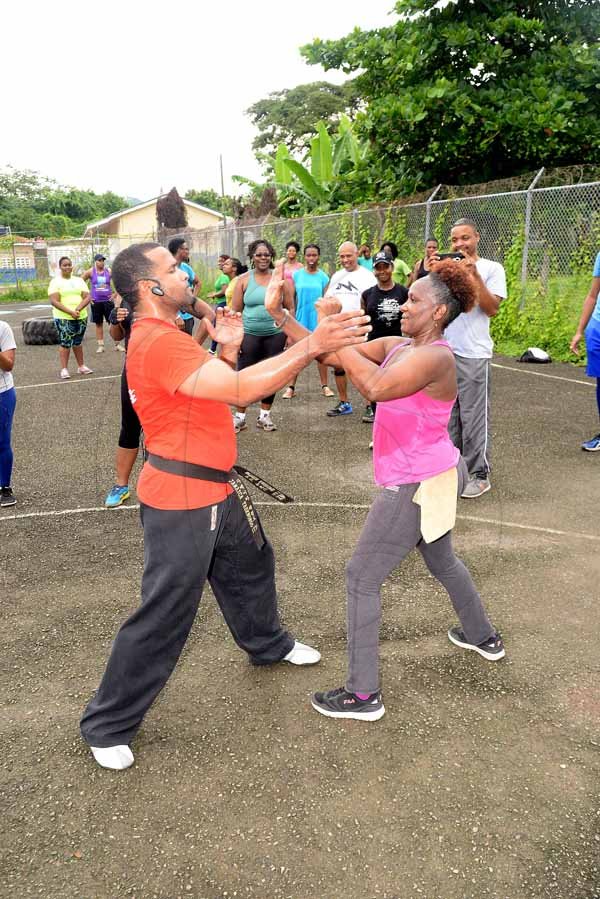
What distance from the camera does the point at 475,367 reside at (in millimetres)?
5457

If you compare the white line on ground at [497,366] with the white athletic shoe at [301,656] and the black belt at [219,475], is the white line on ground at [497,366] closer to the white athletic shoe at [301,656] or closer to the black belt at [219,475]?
the white athletic shoe at [301,656]

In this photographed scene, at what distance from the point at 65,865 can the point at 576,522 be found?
4068 millimetres

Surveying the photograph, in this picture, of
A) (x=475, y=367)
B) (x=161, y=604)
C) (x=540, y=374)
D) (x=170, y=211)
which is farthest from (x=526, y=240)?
(x=170, y=211)

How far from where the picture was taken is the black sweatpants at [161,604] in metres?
2.62

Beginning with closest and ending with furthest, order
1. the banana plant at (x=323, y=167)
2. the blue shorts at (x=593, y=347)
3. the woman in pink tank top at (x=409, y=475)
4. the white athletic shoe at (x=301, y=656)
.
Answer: the woman in pink tank top at (x=409, y=475)
the white athletic shoe at (x=301, y=656)
the blue shorts at (x=593, y=347)
the banana plant at (x=323, y=167)

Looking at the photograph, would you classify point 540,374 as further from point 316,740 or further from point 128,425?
point 316,740

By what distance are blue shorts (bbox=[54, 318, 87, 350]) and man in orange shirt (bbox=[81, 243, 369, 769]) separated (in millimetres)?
9040

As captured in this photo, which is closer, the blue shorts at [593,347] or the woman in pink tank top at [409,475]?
the woman in pink tank top at [409,475]

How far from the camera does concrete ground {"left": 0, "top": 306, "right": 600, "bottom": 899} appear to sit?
2277 millimetres

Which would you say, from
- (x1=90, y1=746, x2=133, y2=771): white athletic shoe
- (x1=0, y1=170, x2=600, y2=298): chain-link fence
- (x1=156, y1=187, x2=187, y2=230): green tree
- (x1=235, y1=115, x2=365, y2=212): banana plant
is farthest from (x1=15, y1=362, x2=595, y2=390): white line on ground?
(x1=156, y1=187, x2=187, y2=230): green tree

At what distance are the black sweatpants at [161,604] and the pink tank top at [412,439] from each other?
0.66 metres

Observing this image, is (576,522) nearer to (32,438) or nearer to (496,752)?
(496,752)

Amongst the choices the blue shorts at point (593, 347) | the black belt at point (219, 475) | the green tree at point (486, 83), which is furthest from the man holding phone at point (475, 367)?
the green tree at point (486, 83)

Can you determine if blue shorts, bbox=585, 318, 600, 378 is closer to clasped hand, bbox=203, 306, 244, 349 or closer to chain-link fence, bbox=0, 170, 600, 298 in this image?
clasped hand, bbox=203, 306, 244, 349
